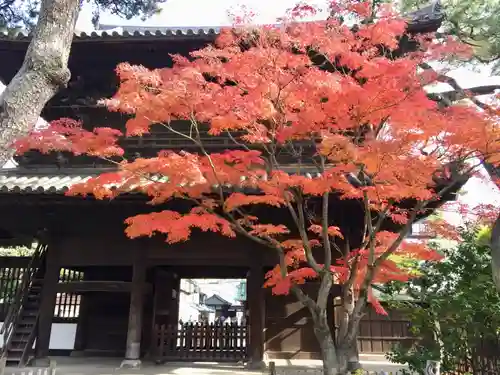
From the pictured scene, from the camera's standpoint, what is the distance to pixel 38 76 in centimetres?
541

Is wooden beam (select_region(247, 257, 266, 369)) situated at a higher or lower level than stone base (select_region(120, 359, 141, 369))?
higher

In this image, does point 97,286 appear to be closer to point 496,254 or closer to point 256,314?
point 256,314

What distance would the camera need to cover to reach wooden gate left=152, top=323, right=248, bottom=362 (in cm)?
974

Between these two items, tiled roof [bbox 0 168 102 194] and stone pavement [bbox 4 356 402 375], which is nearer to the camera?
tiled roof [bbox 0 168 102 194]

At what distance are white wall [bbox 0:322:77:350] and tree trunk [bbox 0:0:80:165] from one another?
32.1 feet

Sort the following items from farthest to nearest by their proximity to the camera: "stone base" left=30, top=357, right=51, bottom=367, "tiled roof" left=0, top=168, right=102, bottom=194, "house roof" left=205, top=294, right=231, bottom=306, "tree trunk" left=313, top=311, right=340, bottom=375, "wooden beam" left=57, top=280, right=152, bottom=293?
"house roof" left=205, top=294, right=231, bottom=306 → "wooden beam" left=57, top=280, right=152, bottom=293 → "stone base" left=30, top=357, right=51, bottom=367 → "tiled roof" left=0, top=168, right=102, bottom=194 → "tree trunk" left=313, top=311, right=340, bottom=375

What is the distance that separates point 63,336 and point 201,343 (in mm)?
5878

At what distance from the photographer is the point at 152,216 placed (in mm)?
7137

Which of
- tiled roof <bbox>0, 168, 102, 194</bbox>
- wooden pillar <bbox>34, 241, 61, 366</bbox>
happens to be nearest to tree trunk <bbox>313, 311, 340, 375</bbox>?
tiled roof <bbox>0, 168, 102, 194</bbox>

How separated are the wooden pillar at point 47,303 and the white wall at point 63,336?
14.8 feet

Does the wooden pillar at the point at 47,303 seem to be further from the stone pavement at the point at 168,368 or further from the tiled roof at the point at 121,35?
the tiled roof at the point at 121,35

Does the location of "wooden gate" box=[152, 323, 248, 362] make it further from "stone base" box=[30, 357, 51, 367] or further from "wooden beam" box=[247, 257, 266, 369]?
"stone base" box=[30, 357, 51, 367]

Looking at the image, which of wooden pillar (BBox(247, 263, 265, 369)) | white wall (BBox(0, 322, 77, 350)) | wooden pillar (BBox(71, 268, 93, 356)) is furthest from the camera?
white wall (BBox(0, 322, 77, 350))

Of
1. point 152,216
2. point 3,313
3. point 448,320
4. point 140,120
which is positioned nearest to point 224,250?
point 152,216
